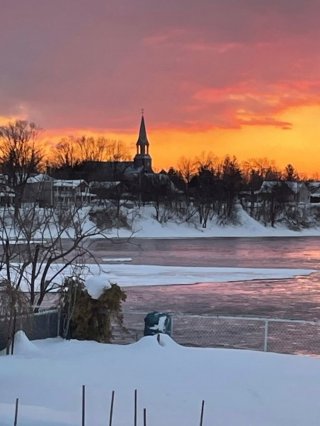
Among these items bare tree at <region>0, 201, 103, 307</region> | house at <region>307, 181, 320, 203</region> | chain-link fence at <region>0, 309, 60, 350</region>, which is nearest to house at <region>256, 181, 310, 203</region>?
house at <region>307, 181, 320, 203</region>

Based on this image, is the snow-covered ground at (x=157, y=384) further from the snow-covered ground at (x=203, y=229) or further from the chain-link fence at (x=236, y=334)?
the snow-covered ground at (x=203, y=229)

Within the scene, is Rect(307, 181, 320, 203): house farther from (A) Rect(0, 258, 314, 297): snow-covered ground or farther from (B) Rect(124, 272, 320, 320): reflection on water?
(B) Rect(124, 272, 320, 320): reflection on water

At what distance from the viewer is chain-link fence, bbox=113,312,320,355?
562 inches

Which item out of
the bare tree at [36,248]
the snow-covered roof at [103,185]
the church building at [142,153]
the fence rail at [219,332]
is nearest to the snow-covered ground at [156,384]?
the fence rail at [219,332]

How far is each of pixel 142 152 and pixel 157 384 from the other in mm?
138232

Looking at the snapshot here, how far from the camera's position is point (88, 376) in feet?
31.4

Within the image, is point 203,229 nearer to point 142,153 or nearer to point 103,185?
point 103,185

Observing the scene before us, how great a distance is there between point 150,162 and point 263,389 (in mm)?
136316

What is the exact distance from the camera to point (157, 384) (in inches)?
364

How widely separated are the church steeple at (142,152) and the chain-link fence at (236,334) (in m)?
120

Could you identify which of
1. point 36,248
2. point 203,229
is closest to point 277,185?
point 203,229

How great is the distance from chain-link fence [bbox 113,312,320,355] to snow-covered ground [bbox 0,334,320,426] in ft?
7.63

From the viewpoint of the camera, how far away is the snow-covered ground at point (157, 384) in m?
7.62

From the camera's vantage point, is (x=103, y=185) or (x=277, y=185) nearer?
(x=103, y=185)
